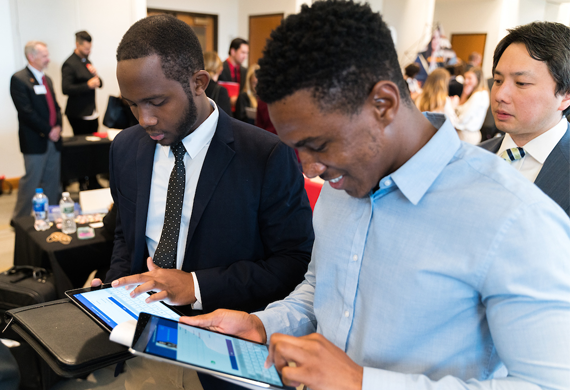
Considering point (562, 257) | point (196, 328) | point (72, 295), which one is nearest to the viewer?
point (562, 257)

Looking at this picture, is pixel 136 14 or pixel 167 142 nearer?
pixel 167 142

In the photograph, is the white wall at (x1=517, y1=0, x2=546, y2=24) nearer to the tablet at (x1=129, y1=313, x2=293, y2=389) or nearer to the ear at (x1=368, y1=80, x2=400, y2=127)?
the ear at (x1=368, y1=80, x2=400, y2=127)

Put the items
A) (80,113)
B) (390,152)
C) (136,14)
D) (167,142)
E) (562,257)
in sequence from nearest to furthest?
(562,257)
(390,152)
(167,142)
(80,113)
(136,14)

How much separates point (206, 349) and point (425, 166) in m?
0.53

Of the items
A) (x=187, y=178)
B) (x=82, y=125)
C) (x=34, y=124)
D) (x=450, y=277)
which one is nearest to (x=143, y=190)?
(x=187, y=178)

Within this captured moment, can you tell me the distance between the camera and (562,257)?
2.10ft

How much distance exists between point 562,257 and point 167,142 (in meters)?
1.06

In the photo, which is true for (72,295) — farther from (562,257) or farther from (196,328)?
(562,257)

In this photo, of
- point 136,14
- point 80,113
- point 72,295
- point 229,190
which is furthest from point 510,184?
point 136,14

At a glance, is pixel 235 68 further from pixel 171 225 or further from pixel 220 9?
pixel 171 225

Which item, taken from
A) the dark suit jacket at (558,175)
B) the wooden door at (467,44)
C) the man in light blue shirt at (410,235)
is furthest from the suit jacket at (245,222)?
the wooden door at (467,44)

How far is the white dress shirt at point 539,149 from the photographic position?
4.76ft

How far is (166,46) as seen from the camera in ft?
4.11

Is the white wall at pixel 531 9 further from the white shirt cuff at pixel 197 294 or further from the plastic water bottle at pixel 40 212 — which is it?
the white shirt cuff at pixel 197 294
